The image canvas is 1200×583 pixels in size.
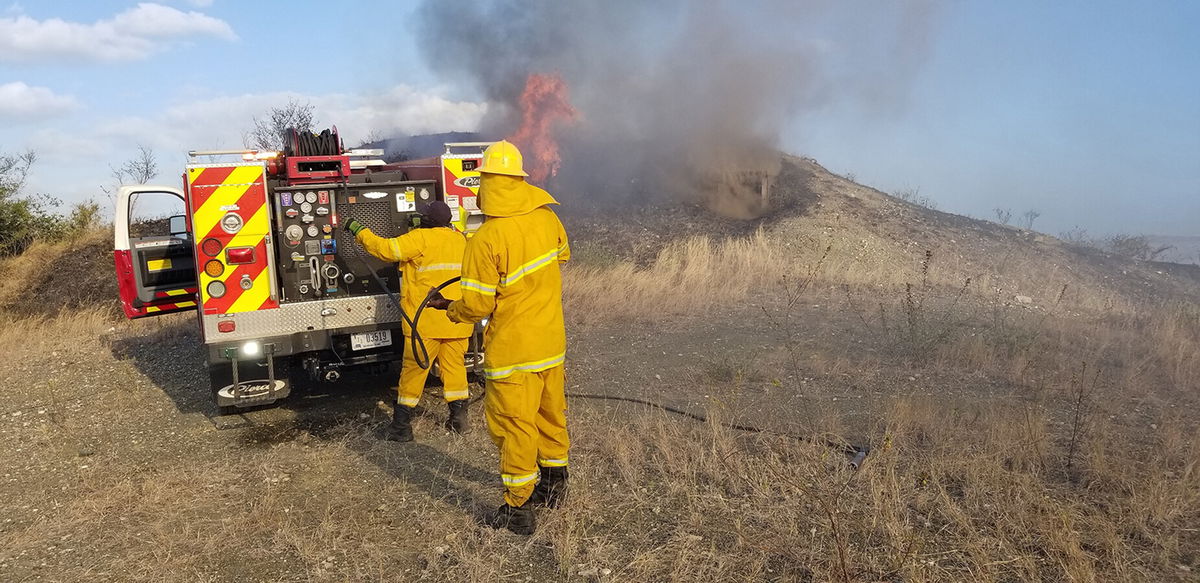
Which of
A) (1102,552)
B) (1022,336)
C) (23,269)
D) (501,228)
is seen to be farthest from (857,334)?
(23,269)

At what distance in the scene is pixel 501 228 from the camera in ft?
10.6

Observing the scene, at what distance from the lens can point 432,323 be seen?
15.5 ft

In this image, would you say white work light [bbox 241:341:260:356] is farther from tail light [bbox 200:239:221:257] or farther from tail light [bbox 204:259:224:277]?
tail light [bbox 200:239:221:257]

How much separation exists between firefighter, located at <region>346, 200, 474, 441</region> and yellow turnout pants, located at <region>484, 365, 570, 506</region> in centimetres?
149

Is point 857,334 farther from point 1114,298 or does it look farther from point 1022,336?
point 1114,298

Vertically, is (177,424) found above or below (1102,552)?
below

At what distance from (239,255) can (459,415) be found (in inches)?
75.6

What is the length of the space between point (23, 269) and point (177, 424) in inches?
373

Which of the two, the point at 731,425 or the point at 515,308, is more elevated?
the point at 515,308

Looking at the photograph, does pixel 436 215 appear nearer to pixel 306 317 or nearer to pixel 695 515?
pixel 306 317

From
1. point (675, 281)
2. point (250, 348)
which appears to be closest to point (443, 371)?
point (250, 348)

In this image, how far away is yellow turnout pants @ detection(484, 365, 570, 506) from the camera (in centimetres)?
328

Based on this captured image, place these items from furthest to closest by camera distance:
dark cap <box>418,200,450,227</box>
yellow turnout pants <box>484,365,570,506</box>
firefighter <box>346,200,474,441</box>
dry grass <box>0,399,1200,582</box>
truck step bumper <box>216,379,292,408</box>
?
truck step bumper <box>216,379,292,408</box> < dark cap <box>418,200,450,227</box> < firefighter <box>346,200,474,441</box> < yellow turnout pants <box>484,365,570,506</box> < dry grass <box>0,399,1200,582</box>

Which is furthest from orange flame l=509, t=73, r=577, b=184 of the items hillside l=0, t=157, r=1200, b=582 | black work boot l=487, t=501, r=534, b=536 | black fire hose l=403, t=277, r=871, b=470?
black work boot l=487, t=501, r=534, b=536
